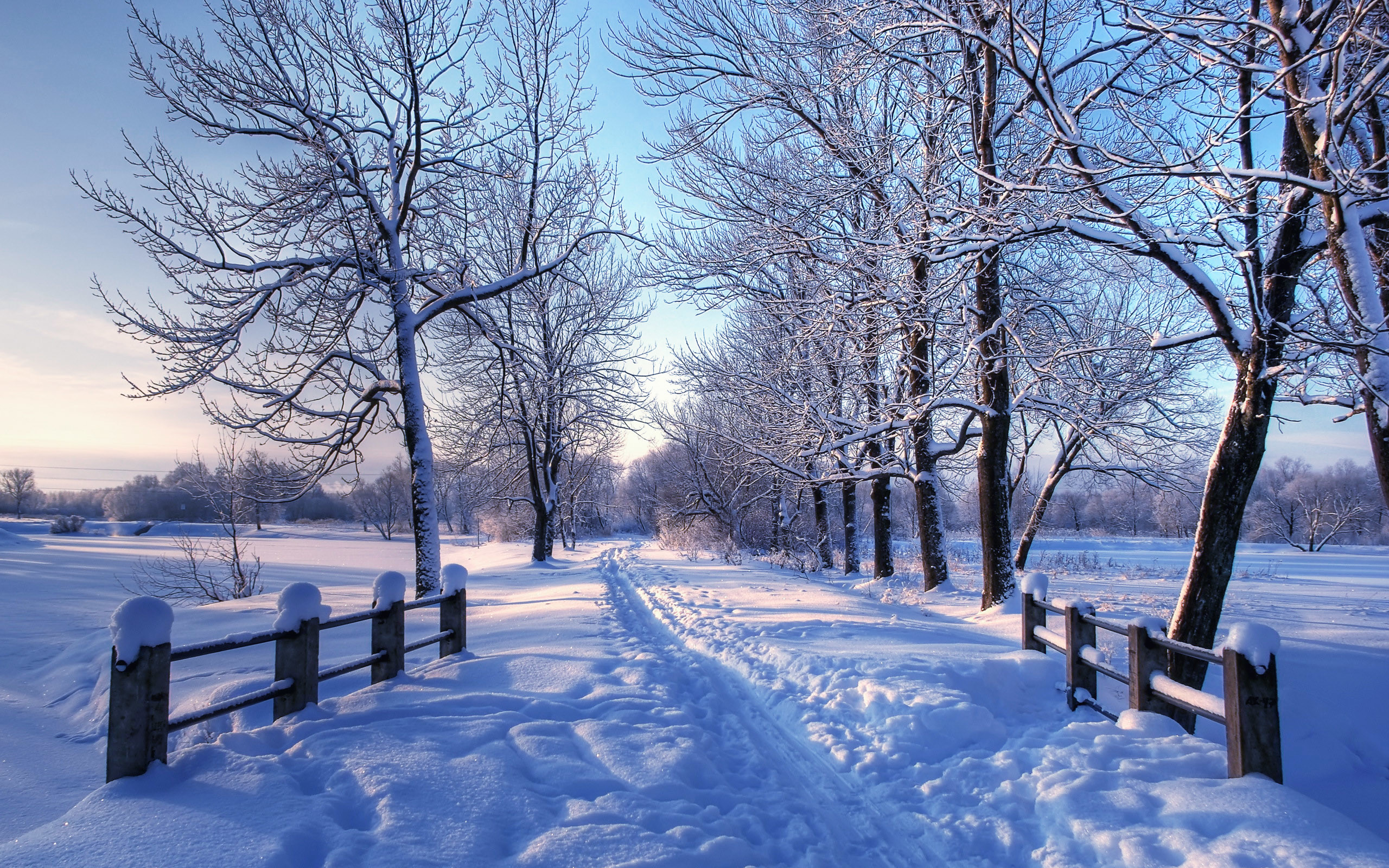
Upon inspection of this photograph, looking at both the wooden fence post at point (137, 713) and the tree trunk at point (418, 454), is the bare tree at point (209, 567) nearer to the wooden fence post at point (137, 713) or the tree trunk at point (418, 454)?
the tree trunk at point (418, 454)

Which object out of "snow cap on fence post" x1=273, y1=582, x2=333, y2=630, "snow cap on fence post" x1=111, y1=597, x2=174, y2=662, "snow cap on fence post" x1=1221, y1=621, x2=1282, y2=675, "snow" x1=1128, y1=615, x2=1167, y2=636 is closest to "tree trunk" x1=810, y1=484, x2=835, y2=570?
"snow" x1=1128, y1=615, x2=1167, y2=636

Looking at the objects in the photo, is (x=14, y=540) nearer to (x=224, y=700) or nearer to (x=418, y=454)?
(x=418, y=454)

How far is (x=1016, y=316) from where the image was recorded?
10.6 meters

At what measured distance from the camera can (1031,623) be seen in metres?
6.72

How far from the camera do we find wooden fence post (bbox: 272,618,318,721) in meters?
4.79

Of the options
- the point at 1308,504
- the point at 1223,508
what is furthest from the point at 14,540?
the point at 1308,504

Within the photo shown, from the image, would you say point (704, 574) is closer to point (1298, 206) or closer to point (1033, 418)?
point (1033, 418)

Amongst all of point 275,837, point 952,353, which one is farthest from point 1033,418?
point 275,837

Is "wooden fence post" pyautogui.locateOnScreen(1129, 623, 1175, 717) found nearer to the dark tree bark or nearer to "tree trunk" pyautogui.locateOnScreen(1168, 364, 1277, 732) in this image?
the dark tree bark

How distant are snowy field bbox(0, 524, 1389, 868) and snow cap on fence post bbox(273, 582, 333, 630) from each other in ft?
2.39

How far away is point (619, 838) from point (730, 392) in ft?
48.2

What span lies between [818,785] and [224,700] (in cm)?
464

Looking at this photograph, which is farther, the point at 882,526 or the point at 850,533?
the point at 850,533

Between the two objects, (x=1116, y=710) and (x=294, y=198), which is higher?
(x=294, y=198)
